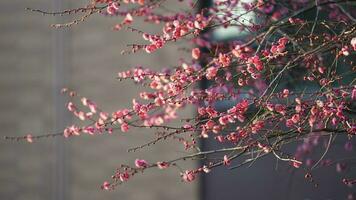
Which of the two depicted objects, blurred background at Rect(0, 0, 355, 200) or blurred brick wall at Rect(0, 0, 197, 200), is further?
blurred brick wall at Rect(0, 0, 197, 200)

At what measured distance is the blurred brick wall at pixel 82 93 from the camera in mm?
8406

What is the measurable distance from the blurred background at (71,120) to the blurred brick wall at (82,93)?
1 cm

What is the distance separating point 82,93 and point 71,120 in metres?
0.38

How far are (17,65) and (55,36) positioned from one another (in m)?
0.77

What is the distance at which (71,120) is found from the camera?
8844 mm

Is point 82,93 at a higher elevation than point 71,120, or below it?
higher

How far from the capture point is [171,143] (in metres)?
8.24

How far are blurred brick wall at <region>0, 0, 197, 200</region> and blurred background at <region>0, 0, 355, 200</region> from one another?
0.01 m

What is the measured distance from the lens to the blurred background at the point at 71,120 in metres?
8.02

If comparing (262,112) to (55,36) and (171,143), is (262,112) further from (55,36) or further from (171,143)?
(55,36)

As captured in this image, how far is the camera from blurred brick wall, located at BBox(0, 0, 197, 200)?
841cm

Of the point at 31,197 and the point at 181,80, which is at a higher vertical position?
the point at 31,197

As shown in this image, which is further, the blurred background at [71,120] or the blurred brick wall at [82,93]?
the blurred brick wall at [82,93]

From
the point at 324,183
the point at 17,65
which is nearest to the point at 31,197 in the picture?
the point at 17,65
